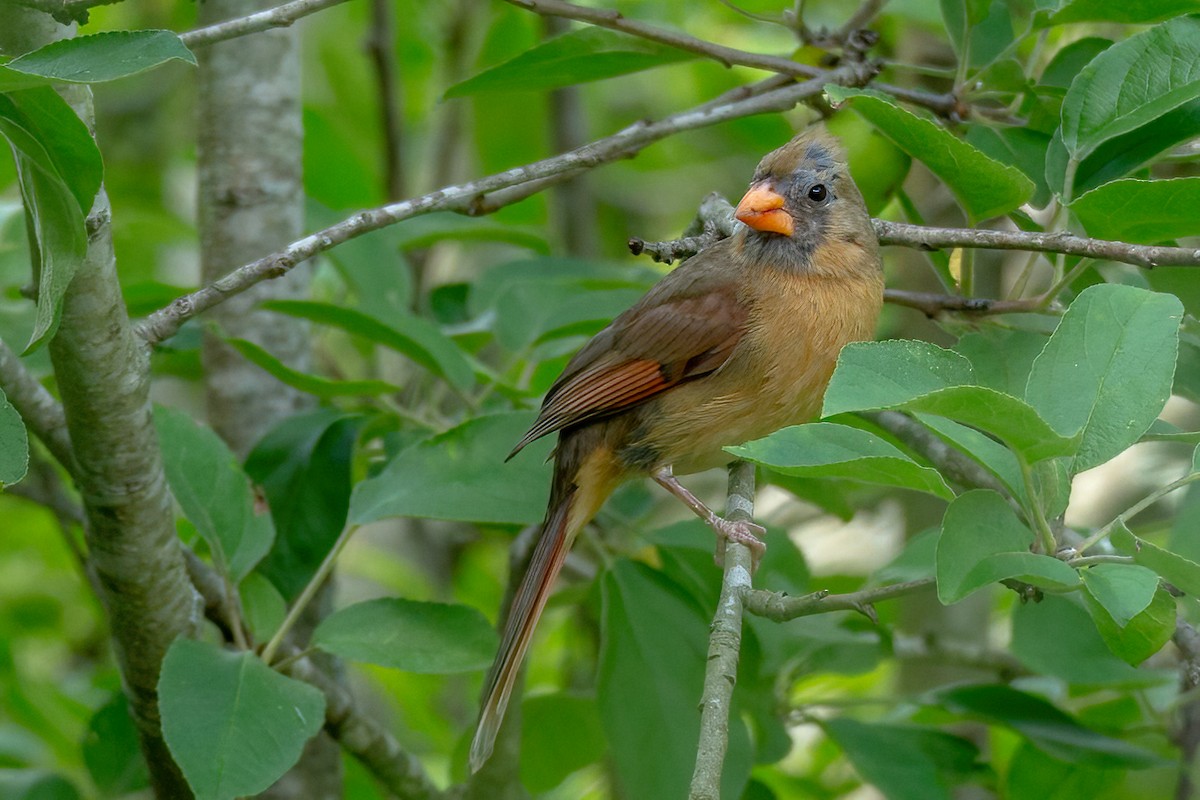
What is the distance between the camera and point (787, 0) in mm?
4316

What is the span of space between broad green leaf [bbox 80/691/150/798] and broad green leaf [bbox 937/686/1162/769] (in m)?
1.92

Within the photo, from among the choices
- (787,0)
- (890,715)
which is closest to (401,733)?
(890,715)

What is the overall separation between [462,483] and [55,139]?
109cm

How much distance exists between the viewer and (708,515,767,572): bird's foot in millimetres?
2531

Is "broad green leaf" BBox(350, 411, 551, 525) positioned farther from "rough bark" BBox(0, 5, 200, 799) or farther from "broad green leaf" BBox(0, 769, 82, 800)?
"broad green leaf" BBox(0, 769, 82, 800)

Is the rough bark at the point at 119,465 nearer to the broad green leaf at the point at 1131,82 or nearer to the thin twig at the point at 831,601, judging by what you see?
the thin twig at the point at 831,601

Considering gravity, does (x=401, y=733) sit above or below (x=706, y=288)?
below

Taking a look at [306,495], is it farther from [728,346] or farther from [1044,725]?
[1044,725]

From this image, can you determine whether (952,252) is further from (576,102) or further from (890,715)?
(576,102)

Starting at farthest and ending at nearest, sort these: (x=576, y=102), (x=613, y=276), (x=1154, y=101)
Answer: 1. (x=576, y=102)
2. (x=613, y=276)
3. (x=1154, y=101)

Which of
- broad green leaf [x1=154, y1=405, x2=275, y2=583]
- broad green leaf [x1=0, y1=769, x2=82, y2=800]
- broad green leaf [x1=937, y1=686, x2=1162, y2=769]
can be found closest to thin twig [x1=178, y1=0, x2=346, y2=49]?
broad green leaf [x1=154, y1=405, x2=275, y2=583]

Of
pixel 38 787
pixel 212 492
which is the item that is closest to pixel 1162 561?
pixel 212 492

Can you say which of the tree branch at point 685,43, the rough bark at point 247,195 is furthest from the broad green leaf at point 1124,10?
the rough bark at point 247,195

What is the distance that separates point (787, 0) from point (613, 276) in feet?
4.39
